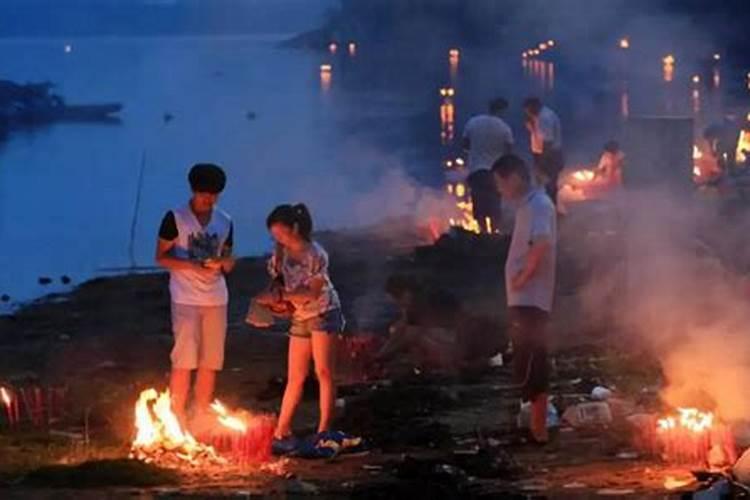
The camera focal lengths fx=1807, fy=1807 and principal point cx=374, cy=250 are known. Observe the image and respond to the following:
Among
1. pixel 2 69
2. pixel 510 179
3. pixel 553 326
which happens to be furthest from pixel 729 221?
pixel 2 69

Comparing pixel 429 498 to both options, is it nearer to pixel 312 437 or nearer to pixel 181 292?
pixel 312 437

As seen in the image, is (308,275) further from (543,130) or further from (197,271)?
(543,130)

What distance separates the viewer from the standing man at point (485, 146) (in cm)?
2003

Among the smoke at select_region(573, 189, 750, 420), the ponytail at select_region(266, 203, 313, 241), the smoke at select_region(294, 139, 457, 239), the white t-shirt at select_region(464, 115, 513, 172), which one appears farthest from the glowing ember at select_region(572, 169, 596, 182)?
the ponytail at select_region(266, 203, 313, 241)

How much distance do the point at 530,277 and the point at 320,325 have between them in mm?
1281

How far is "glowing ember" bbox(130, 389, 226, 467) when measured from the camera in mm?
10320

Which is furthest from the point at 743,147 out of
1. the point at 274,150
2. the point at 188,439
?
the point at 274,150

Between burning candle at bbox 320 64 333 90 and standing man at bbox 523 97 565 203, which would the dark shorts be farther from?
burning candle at bbox 320 64 333 90

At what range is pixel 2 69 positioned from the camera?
7367 inches

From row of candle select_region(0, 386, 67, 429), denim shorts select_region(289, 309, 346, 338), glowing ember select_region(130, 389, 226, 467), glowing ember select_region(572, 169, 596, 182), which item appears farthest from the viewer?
glowing ember select_region(572, 169, 596, 182)

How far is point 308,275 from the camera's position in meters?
10.7

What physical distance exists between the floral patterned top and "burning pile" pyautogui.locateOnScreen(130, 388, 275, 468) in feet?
2.40

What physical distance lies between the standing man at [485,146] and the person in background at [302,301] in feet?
29.9

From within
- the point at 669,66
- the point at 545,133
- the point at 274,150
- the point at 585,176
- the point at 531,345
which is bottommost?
the point at 531,345
